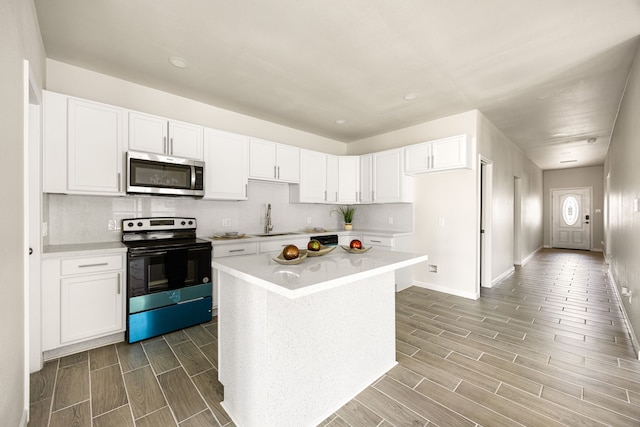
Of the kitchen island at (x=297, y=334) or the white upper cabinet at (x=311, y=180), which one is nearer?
the kitchen island at (x=297, y=334)

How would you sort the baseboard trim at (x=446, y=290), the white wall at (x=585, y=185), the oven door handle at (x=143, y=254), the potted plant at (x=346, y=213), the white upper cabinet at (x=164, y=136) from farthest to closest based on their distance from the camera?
the white wall at (x=585, y=185)
the potted plant at (x=346, y=213)
the baseboard trim at (x=446, y=290)
the white upper cabinet at (x=164, y=136)
the oven door handle at (x=143, y=254)

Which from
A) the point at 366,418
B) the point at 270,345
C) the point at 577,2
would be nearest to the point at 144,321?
the point at 270,345

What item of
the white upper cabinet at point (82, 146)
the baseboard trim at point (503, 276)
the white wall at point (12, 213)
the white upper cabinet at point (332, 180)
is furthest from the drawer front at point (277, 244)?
the baseboard trim at point (503, 276)

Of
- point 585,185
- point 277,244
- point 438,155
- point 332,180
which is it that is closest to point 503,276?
point 438,155

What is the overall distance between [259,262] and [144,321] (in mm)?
1731

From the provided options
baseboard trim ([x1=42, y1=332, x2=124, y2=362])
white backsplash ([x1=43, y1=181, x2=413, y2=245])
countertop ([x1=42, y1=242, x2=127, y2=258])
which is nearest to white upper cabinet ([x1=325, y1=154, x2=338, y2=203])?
white backsplash ([x1=43, y1=181, x2=413, y2=245])

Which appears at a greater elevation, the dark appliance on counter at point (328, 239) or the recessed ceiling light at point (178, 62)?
the recessed ceiling light at point (178, 62)

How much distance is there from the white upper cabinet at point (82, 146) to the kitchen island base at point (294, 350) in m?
1.86

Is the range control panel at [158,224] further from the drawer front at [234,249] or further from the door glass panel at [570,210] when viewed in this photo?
the door glass panel at [570,210]

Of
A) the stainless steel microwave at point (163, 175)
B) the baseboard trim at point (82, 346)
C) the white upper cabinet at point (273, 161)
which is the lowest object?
the baseboard trim at point (82, 346)

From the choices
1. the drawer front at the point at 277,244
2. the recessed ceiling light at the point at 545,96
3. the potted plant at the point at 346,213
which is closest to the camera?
the recessed ceiling light at the point at 545,96

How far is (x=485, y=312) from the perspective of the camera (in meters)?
3.48

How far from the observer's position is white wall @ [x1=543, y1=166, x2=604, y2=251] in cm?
859

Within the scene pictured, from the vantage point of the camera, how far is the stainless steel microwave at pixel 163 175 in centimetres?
279
